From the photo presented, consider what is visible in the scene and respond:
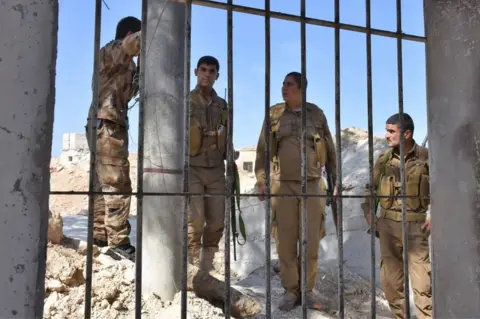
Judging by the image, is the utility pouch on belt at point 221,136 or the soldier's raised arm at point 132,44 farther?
the utility pouch on belt at point 221,136

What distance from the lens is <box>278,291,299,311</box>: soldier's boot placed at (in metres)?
3.65

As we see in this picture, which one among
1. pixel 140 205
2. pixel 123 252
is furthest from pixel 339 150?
pixel 123 252

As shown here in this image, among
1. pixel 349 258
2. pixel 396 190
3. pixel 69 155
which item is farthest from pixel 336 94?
pixel 69 155

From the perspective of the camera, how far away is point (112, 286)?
10.7 ft

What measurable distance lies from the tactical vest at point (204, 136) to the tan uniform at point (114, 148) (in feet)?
2.29

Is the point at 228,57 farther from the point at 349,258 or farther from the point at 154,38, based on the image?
the point at 349,258

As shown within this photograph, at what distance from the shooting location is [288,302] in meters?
3.66

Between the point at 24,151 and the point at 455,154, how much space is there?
175cm

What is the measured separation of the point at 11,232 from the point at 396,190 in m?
3.10

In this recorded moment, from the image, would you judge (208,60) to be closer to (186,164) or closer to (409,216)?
(409,216)

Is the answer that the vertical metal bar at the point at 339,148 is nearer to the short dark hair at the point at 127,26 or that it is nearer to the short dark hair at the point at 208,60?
the short dark hair at the point at 208,60

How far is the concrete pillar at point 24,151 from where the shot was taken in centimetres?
148

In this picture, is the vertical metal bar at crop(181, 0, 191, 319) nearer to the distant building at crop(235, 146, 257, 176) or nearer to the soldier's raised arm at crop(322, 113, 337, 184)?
the soldier's raised arm at crop(322, 113, 337, 184)

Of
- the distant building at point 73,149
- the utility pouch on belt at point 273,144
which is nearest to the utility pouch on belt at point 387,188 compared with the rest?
the utility pouch on belt at point 273,144
